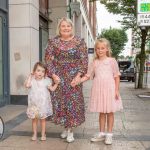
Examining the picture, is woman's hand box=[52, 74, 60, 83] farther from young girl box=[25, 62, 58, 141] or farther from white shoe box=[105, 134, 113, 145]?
white shoe box=[105, 134, 113, 145]

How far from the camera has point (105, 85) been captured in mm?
6422

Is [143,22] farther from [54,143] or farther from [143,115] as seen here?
[54,143]

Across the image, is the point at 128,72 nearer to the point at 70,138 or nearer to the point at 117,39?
the point at 70,138

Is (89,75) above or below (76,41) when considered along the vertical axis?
below

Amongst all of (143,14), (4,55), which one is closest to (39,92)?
(4,55)

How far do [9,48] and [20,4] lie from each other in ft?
4.22

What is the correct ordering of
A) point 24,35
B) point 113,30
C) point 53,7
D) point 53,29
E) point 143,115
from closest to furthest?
1. point 143,115
2. point 24,35
3. point 53,29
4. point 53,7
5. point 113,30

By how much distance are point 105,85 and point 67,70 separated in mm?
672

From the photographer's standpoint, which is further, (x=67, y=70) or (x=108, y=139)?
(x=108, y=139)

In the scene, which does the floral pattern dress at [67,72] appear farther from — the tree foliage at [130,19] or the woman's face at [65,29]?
the tree foliage at [130,19]

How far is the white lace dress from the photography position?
646 centimetres

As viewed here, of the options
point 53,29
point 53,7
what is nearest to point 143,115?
point 53,29

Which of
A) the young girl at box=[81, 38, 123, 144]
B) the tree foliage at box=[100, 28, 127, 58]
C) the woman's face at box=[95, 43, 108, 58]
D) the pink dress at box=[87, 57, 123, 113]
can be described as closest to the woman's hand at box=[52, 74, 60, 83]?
the young girl at box=[81, 38, 123, 144]

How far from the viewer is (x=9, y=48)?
1113 cm
